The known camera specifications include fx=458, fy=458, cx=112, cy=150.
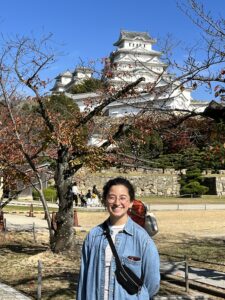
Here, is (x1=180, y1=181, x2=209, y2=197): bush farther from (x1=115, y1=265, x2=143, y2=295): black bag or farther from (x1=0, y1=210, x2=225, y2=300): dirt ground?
(x1=115, y1=265, x2=143, y2=295): black bag

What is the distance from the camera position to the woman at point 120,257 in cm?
325

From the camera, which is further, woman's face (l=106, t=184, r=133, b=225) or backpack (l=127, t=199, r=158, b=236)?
backpack (l=127, t=199, r=158, b=236)

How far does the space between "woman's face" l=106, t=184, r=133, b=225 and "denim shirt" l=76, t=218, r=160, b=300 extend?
0.07 meters

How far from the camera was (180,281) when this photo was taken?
7.94m

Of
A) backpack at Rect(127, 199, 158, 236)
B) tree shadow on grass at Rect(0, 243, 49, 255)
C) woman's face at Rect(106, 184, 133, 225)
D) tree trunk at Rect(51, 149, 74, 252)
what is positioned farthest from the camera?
tree shadow on grass at Rect(0, 243, 49, 255)

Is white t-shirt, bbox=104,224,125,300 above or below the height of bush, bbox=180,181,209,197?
below

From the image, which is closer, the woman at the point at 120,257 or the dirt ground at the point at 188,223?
the woman at the point at 120,257

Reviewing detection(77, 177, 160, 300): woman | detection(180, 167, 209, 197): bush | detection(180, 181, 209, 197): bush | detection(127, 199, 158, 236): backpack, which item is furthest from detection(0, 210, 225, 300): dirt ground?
detection(180, 167, 209, 197): bush

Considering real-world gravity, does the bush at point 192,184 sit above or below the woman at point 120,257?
above

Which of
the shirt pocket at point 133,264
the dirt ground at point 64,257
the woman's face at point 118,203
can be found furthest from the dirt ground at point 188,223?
the shirt pocket at point 133,264

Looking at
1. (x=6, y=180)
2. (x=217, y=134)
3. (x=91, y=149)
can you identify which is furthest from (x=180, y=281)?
(x=6, y=180)

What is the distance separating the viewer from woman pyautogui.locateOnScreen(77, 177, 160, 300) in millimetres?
3254

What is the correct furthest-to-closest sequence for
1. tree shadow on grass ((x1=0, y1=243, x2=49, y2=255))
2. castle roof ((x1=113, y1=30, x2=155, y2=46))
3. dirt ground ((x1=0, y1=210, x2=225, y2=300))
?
1. castle roof ((x1=113, y1=30, x2=155, y2=46))
2. tree shadow on grass ((x1=0, y1=243, x2=49, y2=255))
3. dirt ground ((x1=0, y1=210, x2=225, y2=300))

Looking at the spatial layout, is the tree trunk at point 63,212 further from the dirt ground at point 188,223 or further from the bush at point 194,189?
the bush at point 194,189
